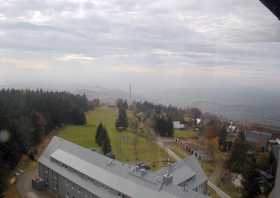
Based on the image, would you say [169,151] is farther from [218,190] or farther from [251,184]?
[251,184]

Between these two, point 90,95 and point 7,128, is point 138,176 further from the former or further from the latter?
point 90,95

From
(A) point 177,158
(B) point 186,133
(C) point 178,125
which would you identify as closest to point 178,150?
(A) point 177,158

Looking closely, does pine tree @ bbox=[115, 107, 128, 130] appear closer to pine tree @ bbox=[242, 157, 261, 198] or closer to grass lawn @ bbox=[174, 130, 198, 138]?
grass lawn @ bbox=[174, 130, 198, 138]

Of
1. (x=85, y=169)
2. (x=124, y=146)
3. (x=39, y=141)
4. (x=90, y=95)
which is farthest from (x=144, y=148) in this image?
(x=90, y=95)

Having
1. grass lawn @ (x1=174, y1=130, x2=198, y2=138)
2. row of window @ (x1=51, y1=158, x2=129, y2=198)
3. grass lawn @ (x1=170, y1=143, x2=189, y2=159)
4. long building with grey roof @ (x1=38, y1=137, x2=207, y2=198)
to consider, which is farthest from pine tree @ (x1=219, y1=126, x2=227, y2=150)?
row of window @ (x1=51, y1=158, x2=129, y2=198)

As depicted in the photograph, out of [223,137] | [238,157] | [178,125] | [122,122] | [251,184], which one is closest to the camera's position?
[251,184]

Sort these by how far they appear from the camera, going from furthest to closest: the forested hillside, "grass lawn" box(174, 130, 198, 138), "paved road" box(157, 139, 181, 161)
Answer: "grass lawn" box(174, 130, 198, 138) → "paved road" box(157, 139, 181, 161) → the forested hillside

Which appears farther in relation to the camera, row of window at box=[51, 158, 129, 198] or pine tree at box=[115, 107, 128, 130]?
pine tree at box=[115, 107, 128, 130]

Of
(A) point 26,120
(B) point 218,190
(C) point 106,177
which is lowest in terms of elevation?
(B) point 218,190
